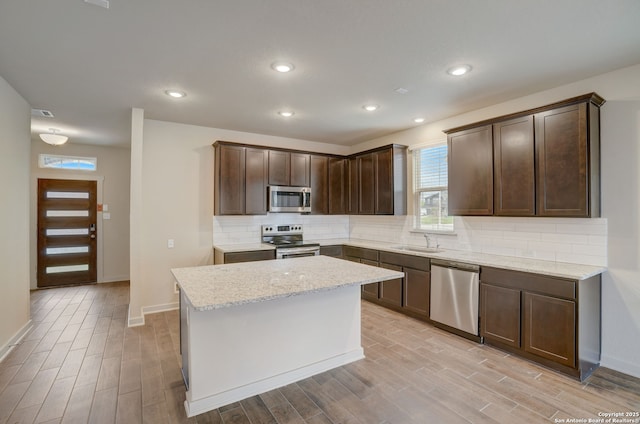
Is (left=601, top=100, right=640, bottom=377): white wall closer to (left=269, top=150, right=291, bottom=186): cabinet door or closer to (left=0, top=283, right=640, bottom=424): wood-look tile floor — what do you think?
(left=0, top=283, right=640, bottom=424): wood-look tile floor

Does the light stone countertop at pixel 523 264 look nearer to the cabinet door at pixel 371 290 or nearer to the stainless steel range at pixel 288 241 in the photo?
the cabinet door at pixel 371 290

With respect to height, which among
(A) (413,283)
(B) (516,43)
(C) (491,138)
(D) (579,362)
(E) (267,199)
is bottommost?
(D) (579,362)

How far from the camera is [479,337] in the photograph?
3361 mm

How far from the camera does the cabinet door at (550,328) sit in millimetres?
2664

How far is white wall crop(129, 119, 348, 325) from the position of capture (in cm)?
433

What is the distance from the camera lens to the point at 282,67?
2.79 meters

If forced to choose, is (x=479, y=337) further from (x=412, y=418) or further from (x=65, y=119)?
(x=65, y=119)

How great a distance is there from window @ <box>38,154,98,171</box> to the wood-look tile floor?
3.72 m

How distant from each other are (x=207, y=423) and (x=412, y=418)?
1.39 m

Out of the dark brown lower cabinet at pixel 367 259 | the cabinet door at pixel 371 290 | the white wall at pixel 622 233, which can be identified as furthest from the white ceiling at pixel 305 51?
the cabinet door at pixel 371 290

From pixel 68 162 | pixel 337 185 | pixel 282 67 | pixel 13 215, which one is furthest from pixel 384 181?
pixel 68 162

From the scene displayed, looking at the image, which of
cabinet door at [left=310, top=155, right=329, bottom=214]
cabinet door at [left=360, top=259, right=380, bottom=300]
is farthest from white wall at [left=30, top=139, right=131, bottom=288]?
cabinet door at [left=360, top=259, right=380, bottom=300]

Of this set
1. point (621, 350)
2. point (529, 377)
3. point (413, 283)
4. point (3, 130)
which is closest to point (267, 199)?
point (413, 283)

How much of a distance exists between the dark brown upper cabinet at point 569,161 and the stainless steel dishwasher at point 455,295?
38.3 inches
